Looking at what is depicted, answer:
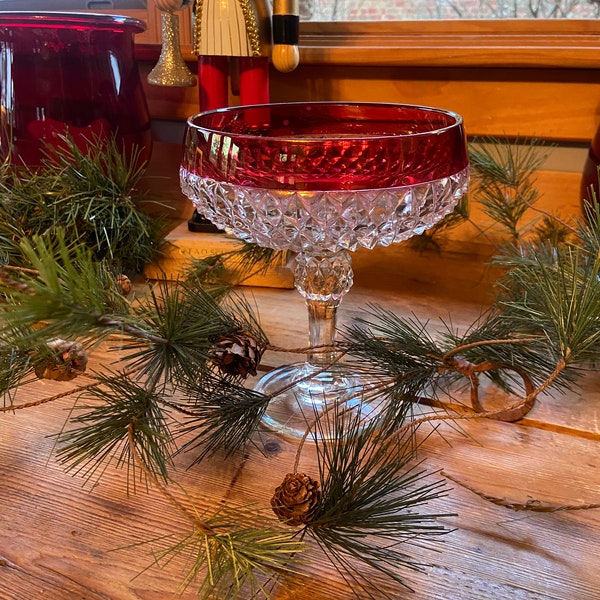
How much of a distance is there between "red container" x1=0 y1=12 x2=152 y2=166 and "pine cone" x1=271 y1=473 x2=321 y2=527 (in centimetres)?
46

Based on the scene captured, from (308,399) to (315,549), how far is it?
0.15 metres

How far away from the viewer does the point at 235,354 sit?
38 cm

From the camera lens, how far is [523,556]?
301 mm

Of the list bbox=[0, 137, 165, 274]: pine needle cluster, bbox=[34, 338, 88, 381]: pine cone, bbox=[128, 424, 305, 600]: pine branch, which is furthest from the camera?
bbox=[0, 137, 165, 274]: pine needle cluster

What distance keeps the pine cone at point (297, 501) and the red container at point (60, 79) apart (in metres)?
0.46

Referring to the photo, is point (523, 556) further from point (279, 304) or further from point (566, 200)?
point (566, 200)

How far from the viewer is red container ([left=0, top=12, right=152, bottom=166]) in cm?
61

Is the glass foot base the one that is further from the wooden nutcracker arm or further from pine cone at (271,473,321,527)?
the wooden nutcracker arm

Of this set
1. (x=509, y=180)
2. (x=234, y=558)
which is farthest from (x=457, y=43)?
(x=234, y=558)

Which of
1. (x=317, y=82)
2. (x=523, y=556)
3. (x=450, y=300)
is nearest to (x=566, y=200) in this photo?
(x=450, y=300)

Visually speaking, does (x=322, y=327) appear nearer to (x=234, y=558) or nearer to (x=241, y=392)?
(x=241, y=392)

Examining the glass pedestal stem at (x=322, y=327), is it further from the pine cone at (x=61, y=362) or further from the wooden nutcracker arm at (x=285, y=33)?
the wooden nutcracker arm at (x=285, y=33)

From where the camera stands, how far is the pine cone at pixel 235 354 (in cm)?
38

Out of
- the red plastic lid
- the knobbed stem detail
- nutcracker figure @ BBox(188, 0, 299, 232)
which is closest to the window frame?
nutcracker figure @ BBox(188, 0, 299, 232)
